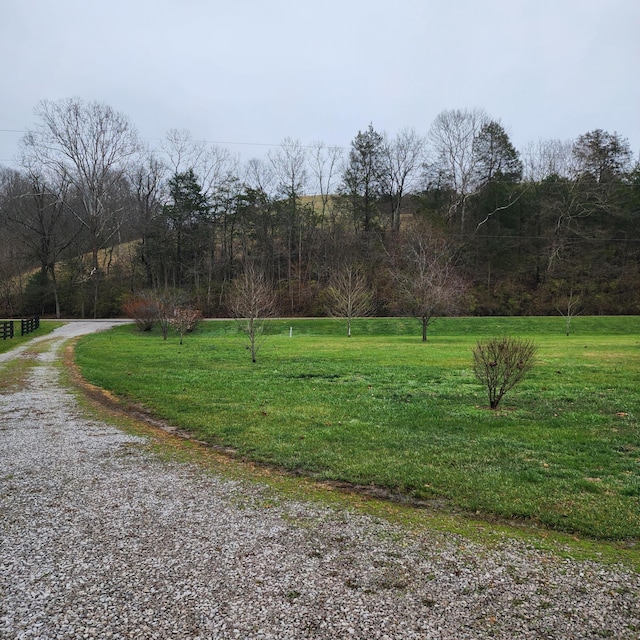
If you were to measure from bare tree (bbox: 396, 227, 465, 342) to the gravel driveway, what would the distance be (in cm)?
2169

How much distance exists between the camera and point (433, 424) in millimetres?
6957

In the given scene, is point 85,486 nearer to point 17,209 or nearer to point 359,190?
point 359,190

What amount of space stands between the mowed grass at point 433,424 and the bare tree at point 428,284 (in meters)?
9.80

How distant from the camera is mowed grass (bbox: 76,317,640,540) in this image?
14.4ft

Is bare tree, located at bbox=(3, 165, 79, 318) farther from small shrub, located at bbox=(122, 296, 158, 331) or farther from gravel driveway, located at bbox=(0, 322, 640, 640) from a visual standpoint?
gravel driveway, located at bbox=(0, 322, 640, 640)

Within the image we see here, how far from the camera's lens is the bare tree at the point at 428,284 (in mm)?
24969

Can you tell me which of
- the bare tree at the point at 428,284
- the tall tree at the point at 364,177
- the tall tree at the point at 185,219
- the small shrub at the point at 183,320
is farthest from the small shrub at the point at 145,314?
the tall tree at the point at 364,177

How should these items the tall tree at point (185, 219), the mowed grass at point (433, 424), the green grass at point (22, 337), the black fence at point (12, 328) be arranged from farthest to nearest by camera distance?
1. the tall tree at point (185, 219)
2. the black fence at point (12, 328)
3. the green grass at point (22, 337)
4. the mowed grass at point (433, 424)

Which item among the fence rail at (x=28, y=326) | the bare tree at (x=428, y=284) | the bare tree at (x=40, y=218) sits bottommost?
the fence rail at (x=28, y=326)

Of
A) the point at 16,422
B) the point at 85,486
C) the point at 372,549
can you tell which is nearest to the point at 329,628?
the point at 372,549

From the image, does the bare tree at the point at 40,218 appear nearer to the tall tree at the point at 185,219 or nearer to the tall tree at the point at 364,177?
the tall tree at the point at 185,219

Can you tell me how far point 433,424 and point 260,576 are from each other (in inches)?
180

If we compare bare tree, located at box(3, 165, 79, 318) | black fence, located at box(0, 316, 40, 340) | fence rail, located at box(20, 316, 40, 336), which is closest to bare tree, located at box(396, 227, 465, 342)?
black fence, located at box(0, 316, 40, 340)

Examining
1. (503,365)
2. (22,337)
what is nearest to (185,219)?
(22,337)
